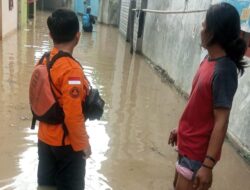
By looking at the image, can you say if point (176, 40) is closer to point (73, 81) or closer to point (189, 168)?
point (73, 81)

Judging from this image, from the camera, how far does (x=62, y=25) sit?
209 cm

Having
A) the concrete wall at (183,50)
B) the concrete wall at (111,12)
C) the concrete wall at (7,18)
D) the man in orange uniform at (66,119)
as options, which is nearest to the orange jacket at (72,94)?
the man in orange uniform at (66,119)

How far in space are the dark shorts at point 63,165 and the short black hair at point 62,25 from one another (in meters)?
0.69

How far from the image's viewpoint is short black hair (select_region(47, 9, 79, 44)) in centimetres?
210

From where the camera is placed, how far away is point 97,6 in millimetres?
23797

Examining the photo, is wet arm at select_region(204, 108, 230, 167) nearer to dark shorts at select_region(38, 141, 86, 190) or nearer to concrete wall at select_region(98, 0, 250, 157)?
dark shorts at select_region(38, 141, 86, 190)

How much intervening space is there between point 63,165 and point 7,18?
10.9 metres

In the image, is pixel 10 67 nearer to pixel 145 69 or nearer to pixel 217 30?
pixel 145 69

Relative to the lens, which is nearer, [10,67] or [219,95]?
[219,95]

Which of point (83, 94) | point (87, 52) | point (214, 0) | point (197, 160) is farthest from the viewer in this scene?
point (87, 52)

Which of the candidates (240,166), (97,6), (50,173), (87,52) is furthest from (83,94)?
(97,6)

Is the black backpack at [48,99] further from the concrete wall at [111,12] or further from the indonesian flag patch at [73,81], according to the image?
the concrete wall at [111,12]

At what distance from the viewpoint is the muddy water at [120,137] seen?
128 inches

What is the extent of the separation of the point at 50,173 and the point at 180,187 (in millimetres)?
943
